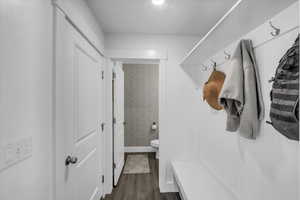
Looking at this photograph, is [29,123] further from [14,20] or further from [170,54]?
[170,54]

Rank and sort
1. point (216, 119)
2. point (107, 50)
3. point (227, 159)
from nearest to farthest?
point (227, 159) → point (216, 119) → point (107, 50)

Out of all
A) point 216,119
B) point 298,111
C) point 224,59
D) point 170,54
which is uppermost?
point 170,54

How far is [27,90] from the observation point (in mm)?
849

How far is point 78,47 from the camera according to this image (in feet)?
4.83

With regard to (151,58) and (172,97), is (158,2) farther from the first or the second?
(172,97)

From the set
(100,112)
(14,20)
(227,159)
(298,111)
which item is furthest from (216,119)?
(14,20)

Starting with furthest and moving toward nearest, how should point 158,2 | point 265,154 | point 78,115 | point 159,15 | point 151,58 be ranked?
point 151,58 → point 159,15 → point 158,2 → point 78,115 → point 265,154

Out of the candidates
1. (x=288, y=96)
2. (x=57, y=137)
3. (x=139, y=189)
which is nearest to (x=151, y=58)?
(x=57, y=137)

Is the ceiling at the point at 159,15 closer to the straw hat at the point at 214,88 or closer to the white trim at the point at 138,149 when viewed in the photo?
the straw hat at the point at 214,88

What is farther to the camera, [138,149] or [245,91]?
[138,149]

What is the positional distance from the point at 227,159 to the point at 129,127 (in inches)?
116

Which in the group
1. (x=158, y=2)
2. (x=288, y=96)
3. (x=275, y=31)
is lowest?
(x=288, y=96)

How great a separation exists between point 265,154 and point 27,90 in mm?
1503

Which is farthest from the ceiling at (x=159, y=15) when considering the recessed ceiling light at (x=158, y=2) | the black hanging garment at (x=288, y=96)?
the black hanging garment at (x=288, y=96)
